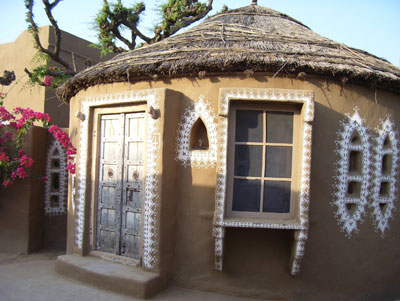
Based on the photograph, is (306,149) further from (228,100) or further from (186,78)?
(186,78)

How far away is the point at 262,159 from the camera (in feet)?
13.8

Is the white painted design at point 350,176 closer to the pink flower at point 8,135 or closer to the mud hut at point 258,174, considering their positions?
the mud hut at point 258,174

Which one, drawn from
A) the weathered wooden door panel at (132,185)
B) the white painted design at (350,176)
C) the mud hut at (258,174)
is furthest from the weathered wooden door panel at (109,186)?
the white painted design at (350,176)

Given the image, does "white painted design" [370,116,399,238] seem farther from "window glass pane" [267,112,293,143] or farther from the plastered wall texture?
"window glass pane" [267,112,293,143]

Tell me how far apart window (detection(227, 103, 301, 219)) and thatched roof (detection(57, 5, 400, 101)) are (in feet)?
1.68

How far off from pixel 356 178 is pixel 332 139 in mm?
592

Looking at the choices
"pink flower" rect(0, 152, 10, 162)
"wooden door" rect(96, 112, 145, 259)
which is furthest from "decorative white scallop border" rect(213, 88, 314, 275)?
"pink flower" rect(0, 152, 10, 162)

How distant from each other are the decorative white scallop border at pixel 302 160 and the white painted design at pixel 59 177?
3.39m

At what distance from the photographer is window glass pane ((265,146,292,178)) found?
4195 mm

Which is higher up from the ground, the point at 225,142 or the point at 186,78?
the point at 186,78

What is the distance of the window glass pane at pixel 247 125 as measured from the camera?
4219mm

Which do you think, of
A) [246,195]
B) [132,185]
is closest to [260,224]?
[246,195]

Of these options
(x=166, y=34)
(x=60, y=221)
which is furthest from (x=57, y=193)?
(x=166, y=34)

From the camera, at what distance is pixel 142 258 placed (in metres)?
4.33
